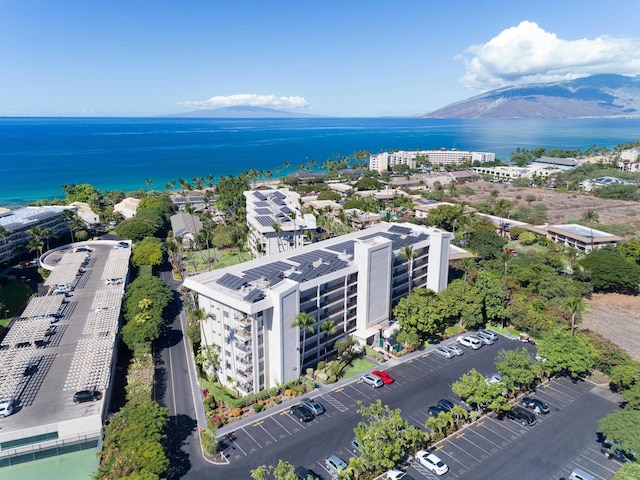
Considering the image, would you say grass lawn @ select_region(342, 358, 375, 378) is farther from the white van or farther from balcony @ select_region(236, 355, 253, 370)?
the white van

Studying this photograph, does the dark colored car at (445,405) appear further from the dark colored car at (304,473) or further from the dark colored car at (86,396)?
the dark colored car at (86,396)

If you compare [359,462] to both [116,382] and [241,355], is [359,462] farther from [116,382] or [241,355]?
[116,382]

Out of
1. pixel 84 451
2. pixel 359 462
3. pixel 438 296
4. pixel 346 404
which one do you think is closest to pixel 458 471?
pixel 359 462

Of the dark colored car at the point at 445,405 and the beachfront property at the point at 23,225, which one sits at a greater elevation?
the beachfront property at the point at 23,225

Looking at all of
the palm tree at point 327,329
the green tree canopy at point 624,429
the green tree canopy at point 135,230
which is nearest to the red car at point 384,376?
the palm tree at point 327,329

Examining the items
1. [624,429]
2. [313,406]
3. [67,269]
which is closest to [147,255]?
[67,269]

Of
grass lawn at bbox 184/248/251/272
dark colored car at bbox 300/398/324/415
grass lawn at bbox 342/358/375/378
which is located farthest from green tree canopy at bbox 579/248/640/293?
grass lawn at bbox 184/248/251/272
